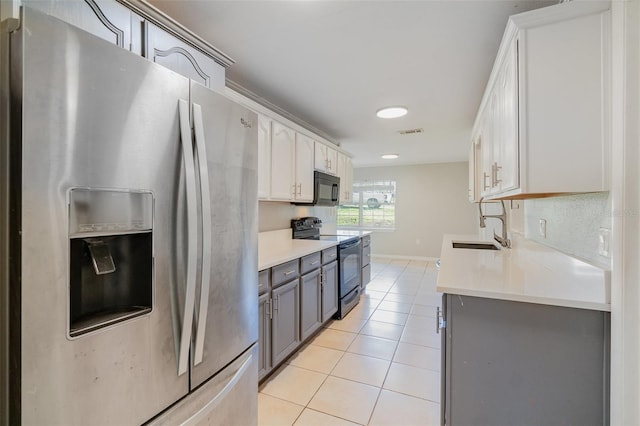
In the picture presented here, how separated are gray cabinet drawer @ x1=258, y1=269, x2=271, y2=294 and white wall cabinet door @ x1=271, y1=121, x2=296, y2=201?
92cm

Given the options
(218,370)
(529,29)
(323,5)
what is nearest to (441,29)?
(529,29)

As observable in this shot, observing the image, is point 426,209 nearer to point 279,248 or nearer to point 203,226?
point 279,248

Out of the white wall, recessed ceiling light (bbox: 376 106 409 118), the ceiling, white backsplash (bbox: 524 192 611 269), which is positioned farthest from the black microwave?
the white wall

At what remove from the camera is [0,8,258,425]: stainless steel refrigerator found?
27.0 inches

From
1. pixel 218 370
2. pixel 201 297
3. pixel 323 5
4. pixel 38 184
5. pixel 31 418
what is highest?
pixel 323 5

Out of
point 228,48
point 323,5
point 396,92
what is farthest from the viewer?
point 396,92

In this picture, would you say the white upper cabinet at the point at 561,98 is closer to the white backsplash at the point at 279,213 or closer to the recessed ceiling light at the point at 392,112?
the recessed ceiling light at the point at 392,112

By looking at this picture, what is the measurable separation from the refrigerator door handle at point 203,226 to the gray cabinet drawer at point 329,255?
5.90 feet

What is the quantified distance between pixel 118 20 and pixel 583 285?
7.26 ft

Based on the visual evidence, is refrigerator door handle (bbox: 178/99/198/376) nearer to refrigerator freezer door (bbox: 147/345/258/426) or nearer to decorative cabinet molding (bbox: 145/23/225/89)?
refrigerator freezer door (bbox: 147/345/258/426)

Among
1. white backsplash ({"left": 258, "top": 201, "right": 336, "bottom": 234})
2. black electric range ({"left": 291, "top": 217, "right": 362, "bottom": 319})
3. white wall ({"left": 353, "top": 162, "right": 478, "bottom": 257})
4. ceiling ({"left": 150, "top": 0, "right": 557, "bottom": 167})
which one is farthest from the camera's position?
white wall ({"left": 353, "top": 162, "right": 478, "bottom": 257})

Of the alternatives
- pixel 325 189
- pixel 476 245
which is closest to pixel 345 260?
pixel 325 189

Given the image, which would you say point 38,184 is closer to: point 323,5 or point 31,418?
point 31,418

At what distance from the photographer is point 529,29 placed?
1236 mm
